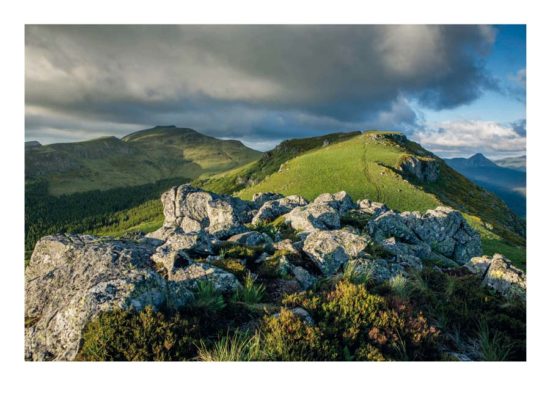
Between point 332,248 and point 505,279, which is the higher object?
point 332,248

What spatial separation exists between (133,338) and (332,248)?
28.8 ft

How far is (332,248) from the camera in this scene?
14.0 meters

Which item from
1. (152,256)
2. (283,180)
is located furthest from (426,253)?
(283,180)

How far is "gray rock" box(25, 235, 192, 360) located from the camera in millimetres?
7516

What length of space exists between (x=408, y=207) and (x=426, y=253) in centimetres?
4450

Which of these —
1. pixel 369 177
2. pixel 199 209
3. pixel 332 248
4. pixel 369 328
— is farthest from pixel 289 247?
pixel 369 177

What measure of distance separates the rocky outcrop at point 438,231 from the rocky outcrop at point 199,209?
12473mm

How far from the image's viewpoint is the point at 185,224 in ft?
109

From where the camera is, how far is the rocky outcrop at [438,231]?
24.3 meters

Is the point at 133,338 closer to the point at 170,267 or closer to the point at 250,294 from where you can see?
the point at 250,294

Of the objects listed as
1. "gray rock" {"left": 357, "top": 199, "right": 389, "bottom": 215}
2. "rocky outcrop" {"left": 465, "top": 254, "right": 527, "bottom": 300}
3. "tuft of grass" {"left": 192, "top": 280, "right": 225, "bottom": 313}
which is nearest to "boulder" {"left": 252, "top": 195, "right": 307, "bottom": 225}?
"gray rock" {"left": 357, "top": 199, "right": 389, "bottom": 215}

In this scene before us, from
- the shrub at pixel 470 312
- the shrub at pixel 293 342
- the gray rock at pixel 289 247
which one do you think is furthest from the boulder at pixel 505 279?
the shrub at pixel 293 342

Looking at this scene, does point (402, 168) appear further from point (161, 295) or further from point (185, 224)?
point (161, 295)

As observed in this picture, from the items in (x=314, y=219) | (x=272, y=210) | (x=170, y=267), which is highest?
(x=272, y=210)
